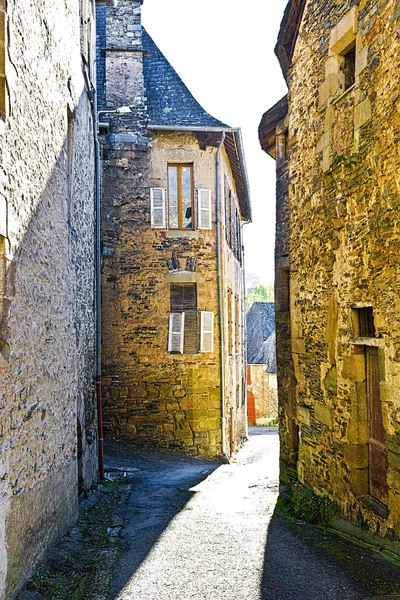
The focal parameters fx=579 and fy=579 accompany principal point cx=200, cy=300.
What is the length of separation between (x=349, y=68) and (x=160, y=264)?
23.5 feet

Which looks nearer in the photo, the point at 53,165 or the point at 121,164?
the point at 53,165

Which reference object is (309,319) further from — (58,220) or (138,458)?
(138,458)

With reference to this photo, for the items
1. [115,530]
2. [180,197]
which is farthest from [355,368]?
[180,197]

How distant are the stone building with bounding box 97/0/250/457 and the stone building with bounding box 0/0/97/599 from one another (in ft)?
15.9

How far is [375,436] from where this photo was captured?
572 cm

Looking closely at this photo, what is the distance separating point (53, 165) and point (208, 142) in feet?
25.7

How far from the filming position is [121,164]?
518 inches

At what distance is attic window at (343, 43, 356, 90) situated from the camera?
6444 millimetres

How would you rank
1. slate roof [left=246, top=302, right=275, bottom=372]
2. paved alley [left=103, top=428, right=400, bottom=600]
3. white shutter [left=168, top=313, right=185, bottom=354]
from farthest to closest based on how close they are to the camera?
1. slate roof [left=246, top=302, right=275, bottom=372]
2. white shutter [left=168, top=313, right=185, bottom=354]
3. paved alley [left=103, top=428, right=400, bottom=600]

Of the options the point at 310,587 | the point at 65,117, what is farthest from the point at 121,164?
the point at 310,587

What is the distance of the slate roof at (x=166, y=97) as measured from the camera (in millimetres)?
13328

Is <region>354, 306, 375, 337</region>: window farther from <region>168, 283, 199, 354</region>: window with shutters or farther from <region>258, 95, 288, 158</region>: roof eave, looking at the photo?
<region>168, 283, 199, 354</region>: window with shutters

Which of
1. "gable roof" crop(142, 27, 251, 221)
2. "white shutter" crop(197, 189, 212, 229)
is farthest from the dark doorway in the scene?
"gable roof" crop(142, 27, 251, 221)

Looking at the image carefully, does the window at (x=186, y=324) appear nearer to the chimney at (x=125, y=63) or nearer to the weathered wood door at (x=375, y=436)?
the chimney at (x=125, y=63)
